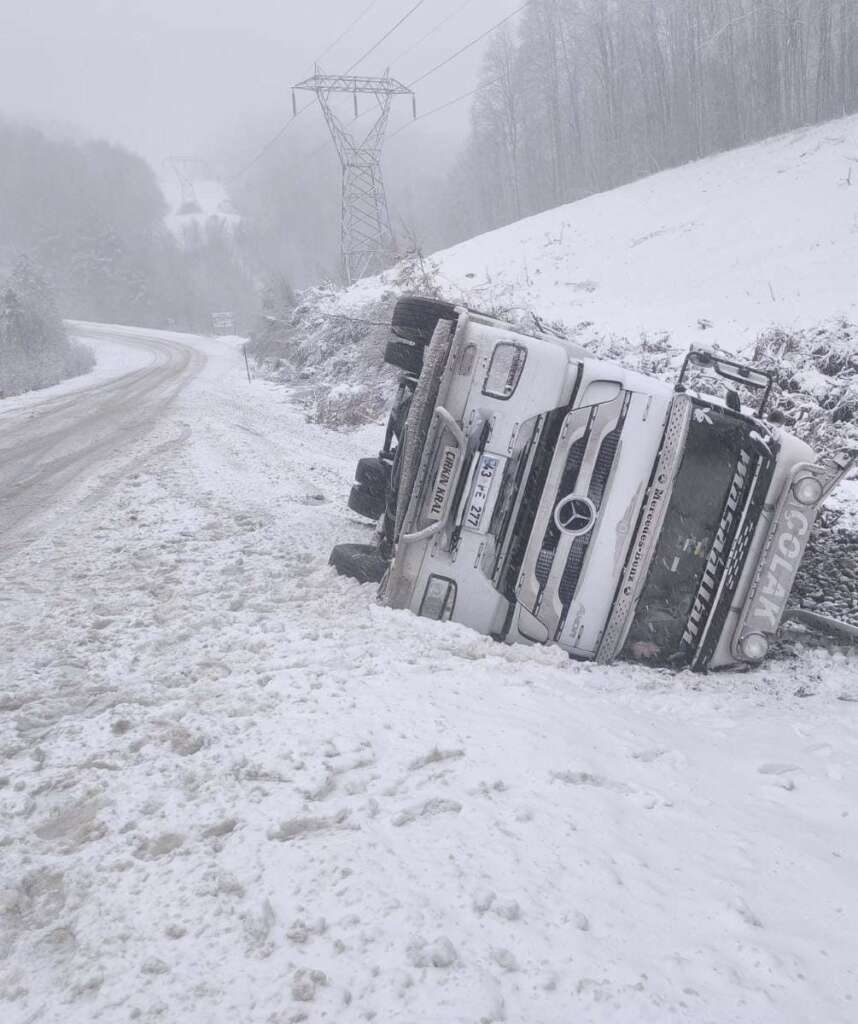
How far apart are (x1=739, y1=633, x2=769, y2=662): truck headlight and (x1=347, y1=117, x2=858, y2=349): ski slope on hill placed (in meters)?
7.41

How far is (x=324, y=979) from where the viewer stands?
66.6 inches

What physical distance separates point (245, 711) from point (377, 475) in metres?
2.62

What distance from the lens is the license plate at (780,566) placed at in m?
3.64

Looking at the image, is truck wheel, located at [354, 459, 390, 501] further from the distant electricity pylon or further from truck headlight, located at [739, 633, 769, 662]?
the distant electricity pylon

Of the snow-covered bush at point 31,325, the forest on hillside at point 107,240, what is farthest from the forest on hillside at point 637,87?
the forest on hillside at point 107,240

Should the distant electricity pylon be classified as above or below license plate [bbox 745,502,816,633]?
above

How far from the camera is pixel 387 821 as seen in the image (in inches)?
87.9

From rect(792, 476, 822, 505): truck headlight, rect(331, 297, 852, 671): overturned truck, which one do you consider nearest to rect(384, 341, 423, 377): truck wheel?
rect(331, 297, 852, 671): overturned truck

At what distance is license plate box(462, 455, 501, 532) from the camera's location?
12.2ft

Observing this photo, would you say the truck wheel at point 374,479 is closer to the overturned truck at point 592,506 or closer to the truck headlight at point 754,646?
the overturned truck at point 592,506

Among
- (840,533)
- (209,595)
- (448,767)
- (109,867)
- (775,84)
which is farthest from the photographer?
(775,84)

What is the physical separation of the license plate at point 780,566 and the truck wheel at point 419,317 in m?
2.27

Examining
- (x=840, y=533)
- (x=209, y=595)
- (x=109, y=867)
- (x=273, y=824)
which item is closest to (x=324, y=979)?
(x=273, y=824)

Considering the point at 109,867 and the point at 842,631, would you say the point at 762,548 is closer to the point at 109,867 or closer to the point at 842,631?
the point at 842,631
